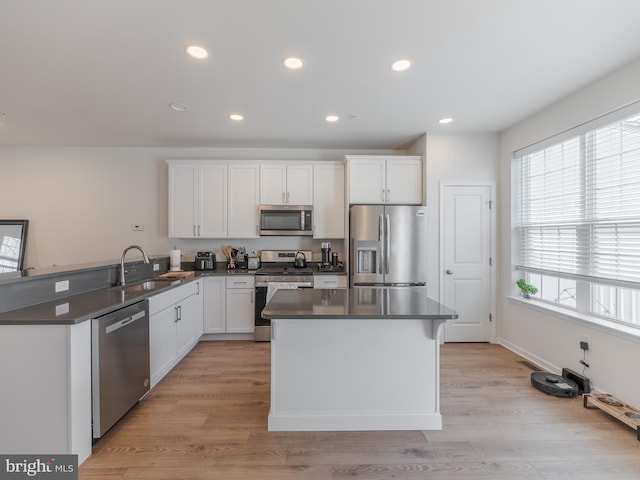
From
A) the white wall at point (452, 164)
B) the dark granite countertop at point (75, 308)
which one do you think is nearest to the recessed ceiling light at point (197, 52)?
the dark granite countertop at point (75, 308)

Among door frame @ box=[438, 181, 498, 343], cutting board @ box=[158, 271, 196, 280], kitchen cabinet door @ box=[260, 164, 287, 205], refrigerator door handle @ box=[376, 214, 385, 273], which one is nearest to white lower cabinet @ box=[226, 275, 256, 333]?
cutting board @ box=[158, 271, 196, 280]

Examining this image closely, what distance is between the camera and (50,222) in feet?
14.5

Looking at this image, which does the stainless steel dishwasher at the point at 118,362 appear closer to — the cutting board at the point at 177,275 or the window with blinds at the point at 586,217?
the cutting board at the point at 177,275

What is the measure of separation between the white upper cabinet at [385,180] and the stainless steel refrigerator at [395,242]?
31 cm

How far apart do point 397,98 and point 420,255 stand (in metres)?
1.84

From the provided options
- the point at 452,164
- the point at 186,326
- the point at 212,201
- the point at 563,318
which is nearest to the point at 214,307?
the point at 186,326

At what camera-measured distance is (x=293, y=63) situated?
231 cm

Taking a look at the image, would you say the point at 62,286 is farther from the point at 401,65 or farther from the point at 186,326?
the point at 401,65

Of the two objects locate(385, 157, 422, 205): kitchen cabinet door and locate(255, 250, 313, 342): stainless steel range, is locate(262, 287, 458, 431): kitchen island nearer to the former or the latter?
locate(255, 250, 313, 342): stainless steel range

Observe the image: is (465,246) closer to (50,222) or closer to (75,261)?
(75,261)

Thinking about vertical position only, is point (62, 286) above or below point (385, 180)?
below

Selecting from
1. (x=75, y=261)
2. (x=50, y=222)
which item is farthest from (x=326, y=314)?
(x=50, y=222)

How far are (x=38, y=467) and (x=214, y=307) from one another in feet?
7.58

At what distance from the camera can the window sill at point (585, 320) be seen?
232 centimetres
